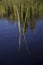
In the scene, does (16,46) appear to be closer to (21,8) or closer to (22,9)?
(22,9)

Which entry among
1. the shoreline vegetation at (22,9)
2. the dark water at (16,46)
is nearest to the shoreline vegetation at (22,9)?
the shoreline vegetation at (22,9)

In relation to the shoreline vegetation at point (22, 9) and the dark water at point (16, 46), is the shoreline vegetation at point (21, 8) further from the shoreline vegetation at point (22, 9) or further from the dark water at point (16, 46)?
the dark water at point (16, 46)

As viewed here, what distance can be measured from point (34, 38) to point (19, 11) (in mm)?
767

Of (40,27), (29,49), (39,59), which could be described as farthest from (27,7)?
(39,59)

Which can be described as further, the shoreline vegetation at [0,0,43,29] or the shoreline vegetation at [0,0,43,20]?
the shoreline vegetation at [0,0,43,20]

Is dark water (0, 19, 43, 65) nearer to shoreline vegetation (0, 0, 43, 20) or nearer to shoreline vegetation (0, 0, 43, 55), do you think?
shoreline vegetation (0, 0, 43, 55)

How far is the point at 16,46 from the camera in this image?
288 cm

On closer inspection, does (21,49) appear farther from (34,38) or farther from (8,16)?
(8,16)

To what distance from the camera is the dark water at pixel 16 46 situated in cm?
251

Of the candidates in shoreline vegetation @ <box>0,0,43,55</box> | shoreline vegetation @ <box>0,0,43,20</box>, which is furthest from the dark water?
shoreline vegetation @ <box>0,0,43,20</box>

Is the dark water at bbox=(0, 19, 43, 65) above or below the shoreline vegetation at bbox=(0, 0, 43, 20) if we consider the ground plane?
below

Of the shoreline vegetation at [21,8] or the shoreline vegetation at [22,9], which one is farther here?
the shoreline vegetation at [21,8]

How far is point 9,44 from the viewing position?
2.92 metres

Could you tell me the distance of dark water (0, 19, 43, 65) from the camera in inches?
98.9
